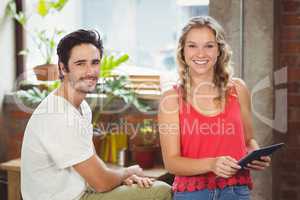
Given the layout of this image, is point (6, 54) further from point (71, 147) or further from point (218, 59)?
point (218, 59)

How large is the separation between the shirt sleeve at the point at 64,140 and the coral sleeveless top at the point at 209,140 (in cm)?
46

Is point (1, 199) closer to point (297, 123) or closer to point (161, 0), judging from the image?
point (161, 0)

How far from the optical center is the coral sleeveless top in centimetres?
234

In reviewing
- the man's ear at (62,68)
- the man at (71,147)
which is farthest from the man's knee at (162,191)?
the man's ear at (62,68)

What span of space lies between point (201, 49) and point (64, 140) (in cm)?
74

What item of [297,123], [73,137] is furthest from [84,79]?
[297,123]

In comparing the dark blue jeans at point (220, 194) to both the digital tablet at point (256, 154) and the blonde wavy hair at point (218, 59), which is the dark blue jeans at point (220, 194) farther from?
the blonde wavy hair at point (218, 59)

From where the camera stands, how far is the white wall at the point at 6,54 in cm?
388

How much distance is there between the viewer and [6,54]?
12.9ft

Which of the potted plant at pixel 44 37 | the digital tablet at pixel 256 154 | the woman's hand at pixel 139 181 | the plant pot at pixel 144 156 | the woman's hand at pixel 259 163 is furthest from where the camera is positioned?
the potted plant at pixel 44 37

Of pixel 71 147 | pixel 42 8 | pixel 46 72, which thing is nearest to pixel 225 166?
pixel 71 147

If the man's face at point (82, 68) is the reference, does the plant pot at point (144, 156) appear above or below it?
below

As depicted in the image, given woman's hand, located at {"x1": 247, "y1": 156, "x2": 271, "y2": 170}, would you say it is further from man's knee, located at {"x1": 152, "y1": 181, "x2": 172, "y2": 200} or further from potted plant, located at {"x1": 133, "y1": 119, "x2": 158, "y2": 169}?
potted plant, located at {"x1": 133, "y1": 119, "x2": 158, "y2": 169}

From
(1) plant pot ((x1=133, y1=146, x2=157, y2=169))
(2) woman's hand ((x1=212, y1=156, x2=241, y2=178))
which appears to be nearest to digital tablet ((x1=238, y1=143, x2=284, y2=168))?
(2) woman's hand ((x1=212, y1=156, x2=241, y2=178))
